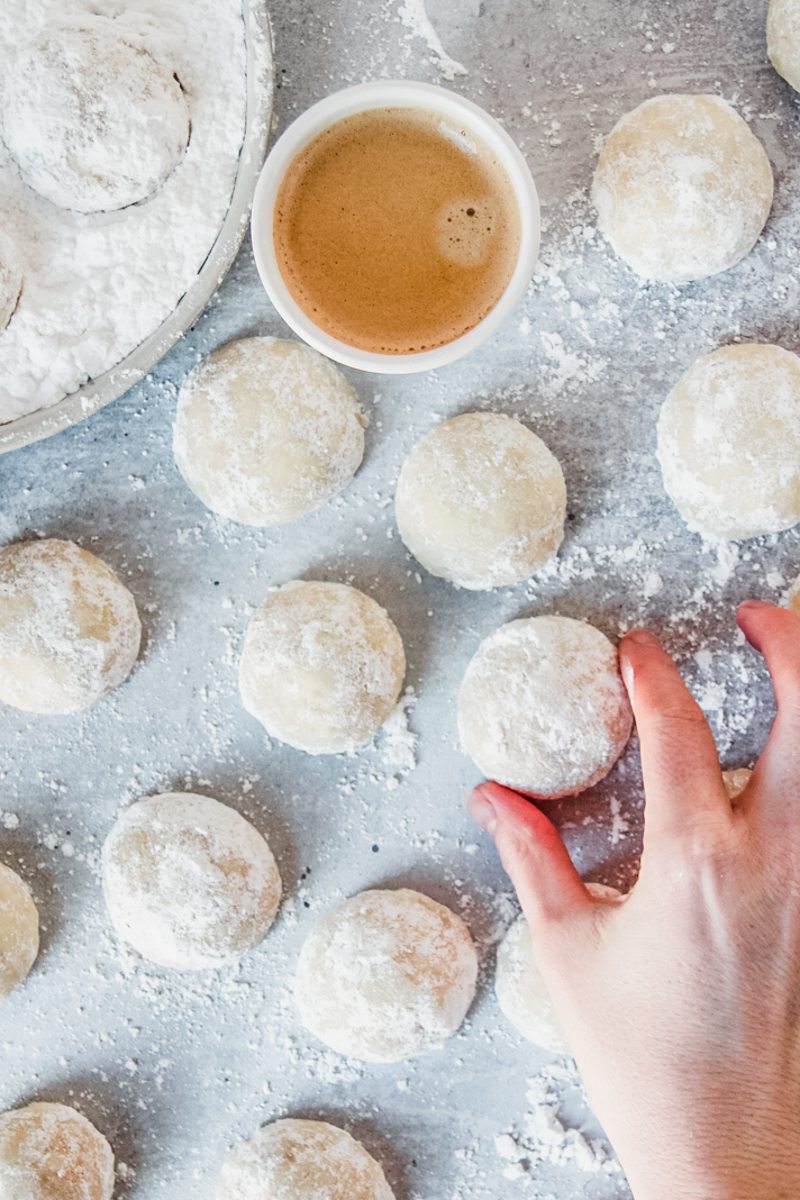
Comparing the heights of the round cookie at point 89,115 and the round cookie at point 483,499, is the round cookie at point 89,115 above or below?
above

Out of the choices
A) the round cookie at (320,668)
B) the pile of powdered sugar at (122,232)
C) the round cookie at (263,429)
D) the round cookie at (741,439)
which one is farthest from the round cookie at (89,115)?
the round cookie at (741,439)

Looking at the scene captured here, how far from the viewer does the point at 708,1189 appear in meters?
0.91

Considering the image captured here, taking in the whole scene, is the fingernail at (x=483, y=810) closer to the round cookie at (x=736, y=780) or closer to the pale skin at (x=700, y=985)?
Result: the pale skin at (x=700, y=985)

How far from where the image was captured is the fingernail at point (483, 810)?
43.6 inches

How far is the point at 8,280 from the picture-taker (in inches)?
37.7

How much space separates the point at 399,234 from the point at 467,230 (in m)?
0.07

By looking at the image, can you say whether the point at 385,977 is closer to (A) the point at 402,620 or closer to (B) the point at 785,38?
(A) the point at 402,620

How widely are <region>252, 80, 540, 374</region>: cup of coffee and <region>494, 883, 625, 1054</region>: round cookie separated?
0.62 meters

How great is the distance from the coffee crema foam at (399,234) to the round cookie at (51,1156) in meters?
0.88

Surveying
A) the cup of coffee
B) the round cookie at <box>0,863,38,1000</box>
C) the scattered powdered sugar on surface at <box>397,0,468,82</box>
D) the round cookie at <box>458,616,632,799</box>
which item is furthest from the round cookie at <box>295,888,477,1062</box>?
the scattered powdered sugar on surface at <box>397,0,468,82</box>

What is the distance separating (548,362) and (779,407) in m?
0.25

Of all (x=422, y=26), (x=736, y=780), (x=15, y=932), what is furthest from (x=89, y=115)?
(x=736, y=780)

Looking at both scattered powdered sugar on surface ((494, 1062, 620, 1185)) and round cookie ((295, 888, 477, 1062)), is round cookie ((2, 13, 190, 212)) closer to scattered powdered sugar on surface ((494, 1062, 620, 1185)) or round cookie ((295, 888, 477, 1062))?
round cookie ((295, 888, 477, 1062))

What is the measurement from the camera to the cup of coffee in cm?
101
